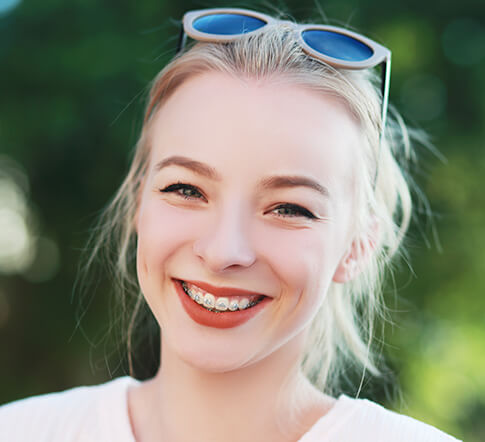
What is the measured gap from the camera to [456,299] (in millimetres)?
3344

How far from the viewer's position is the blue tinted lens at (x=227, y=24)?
1.69m

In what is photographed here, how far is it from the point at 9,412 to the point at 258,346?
892 millimetres

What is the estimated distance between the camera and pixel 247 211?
4.63 ft

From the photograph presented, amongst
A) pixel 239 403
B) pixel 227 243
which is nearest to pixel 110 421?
pixel 239 403

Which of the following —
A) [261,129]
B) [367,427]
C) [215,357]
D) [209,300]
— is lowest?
[367,427]

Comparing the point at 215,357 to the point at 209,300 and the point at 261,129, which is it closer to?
the point at 209,300

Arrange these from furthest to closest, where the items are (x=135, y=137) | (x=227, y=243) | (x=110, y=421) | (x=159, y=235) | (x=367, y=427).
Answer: (x=135, y=137) → (x=110, y=421) → (x=367, y=427) → (x=159, y=235) → (x=227, y=243)

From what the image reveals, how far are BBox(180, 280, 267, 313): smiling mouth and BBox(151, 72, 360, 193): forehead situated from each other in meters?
0.30

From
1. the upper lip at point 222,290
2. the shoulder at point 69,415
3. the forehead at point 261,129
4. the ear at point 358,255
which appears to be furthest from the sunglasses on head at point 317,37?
the shoulder at point 69,415

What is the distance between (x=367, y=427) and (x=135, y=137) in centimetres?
193

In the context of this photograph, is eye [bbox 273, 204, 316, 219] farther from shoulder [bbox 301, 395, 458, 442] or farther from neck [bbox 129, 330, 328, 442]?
shoulder [bbox 301, 395, 458, 442]

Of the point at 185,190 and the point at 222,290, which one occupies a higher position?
the point at 185,190

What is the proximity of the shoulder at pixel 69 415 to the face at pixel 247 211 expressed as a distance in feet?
1.33

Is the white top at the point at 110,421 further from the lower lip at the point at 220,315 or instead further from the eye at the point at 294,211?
the eye at the point at 294,211
